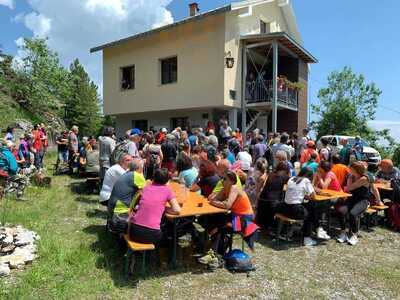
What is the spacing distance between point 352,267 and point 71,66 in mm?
48231

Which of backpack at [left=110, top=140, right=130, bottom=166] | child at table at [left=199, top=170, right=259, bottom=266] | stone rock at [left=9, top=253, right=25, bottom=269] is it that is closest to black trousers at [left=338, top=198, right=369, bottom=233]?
Answer: child at table at [left=199, top=170, right=259, bottom=266]

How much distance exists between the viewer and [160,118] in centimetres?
1750

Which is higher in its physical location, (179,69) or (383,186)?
(179,69)

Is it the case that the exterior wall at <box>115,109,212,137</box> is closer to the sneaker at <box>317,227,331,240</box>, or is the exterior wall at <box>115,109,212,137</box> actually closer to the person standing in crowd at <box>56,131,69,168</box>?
the person standing in crowd at <box>56,131,69,168</box>

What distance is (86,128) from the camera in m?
39.4

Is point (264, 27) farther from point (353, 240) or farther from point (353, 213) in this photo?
point (353, 240)

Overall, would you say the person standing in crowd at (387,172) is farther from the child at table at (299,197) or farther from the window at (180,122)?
the window at (180,122)

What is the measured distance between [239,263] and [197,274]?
1.90 ft

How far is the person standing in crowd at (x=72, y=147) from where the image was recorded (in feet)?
35.3

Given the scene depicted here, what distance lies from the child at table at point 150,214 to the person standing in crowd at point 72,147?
7400 millimetres

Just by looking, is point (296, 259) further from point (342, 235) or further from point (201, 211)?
point (201, 211)

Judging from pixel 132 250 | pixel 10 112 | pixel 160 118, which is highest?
pixel 10 112

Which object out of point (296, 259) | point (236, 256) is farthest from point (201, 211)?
point (296, 259)

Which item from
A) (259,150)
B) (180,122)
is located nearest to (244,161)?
(259,150)
